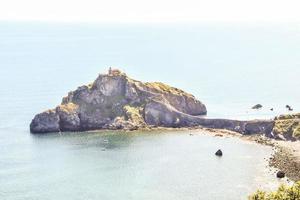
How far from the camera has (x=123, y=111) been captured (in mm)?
189750

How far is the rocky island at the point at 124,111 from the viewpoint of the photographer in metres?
184

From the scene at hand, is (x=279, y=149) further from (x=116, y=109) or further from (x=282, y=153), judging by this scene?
(x=116, y=109)

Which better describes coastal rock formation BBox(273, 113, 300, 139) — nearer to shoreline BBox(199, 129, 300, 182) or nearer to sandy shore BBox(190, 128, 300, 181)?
shoreline BBox(199, 129, 300, 182)

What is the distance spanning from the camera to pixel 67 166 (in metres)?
152

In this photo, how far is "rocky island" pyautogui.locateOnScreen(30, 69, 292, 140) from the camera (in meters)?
184

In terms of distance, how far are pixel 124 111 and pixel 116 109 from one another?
2.64 m

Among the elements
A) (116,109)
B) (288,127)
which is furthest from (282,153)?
(116,109)

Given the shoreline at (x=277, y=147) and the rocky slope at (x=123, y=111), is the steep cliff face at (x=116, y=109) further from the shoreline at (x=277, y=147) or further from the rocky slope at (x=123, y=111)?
the shoreline at (x=277, y=147)

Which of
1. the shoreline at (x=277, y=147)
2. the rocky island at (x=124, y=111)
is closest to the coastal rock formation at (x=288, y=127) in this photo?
the rocky island at (x=124, y=111)

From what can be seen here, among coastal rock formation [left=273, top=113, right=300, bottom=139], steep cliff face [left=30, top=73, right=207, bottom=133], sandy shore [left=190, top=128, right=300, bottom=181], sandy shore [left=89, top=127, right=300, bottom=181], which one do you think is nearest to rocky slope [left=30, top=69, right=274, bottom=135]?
steep cliff face [left=30, top=73, right=207, bottom=133]

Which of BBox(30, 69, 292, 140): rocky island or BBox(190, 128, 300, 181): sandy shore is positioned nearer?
BBox(190, 128, 300, 181): sandy shore

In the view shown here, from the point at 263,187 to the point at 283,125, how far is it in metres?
47.8

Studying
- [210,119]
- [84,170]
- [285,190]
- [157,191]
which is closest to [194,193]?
[157,191]

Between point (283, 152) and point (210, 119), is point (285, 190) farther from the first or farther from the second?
point (210, 119)
